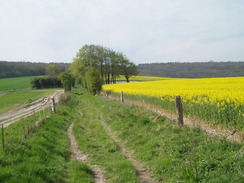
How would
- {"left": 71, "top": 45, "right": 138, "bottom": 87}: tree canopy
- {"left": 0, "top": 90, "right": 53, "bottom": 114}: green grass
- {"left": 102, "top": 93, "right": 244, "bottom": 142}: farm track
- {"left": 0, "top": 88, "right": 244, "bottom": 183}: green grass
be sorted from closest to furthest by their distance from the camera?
{"left": 0, "top": 88, "right": 244, "bottom": 183}: green grass < {"left": 102, "top": 93, "right": 244, "bottom": 142}: farm track < {"left": 0, "top": 90, "right": 53, "bottom": 114}: green grass < {"left": 71, "top": 45, "right": 138, "bottom": 87}: tree canopy

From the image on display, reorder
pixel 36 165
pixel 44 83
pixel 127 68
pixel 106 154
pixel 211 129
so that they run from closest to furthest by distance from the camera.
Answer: pixel 36 165
pixel 106 154
pixel 211 129
pixel 127 68
pixel 44 83

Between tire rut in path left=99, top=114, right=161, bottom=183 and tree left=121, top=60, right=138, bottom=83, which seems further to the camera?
tree left=121, top=60, right=138, bottom=83

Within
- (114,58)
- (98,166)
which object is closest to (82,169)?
(98,166)

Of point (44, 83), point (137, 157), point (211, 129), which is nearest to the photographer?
point (137, 157)

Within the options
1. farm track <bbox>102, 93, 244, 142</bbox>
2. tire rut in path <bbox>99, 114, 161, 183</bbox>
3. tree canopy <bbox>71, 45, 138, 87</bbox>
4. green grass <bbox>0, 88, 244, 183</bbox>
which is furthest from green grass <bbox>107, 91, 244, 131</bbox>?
tree canopy <bbox>71, 45, 138, 87</bbox>

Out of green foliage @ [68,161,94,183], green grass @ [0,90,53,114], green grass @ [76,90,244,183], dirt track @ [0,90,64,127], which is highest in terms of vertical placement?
green grass @ [76,90,244,183]

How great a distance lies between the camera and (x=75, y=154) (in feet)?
28.8

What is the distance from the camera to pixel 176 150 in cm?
686

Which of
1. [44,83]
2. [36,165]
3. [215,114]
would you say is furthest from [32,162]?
[44,83]

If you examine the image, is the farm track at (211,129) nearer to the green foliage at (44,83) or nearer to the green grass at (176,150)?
the green grass at (176,150)

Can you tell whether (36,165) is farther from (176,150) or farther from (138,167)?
(176,150)

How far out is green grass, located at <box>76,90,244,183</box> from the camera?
16.2 ft

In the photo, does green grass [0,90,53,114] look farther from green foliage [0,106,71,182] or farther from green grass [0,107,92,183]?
green grass [0,107,92,183]

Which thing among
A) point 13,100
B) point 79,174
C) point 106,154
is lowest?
point 13,100
